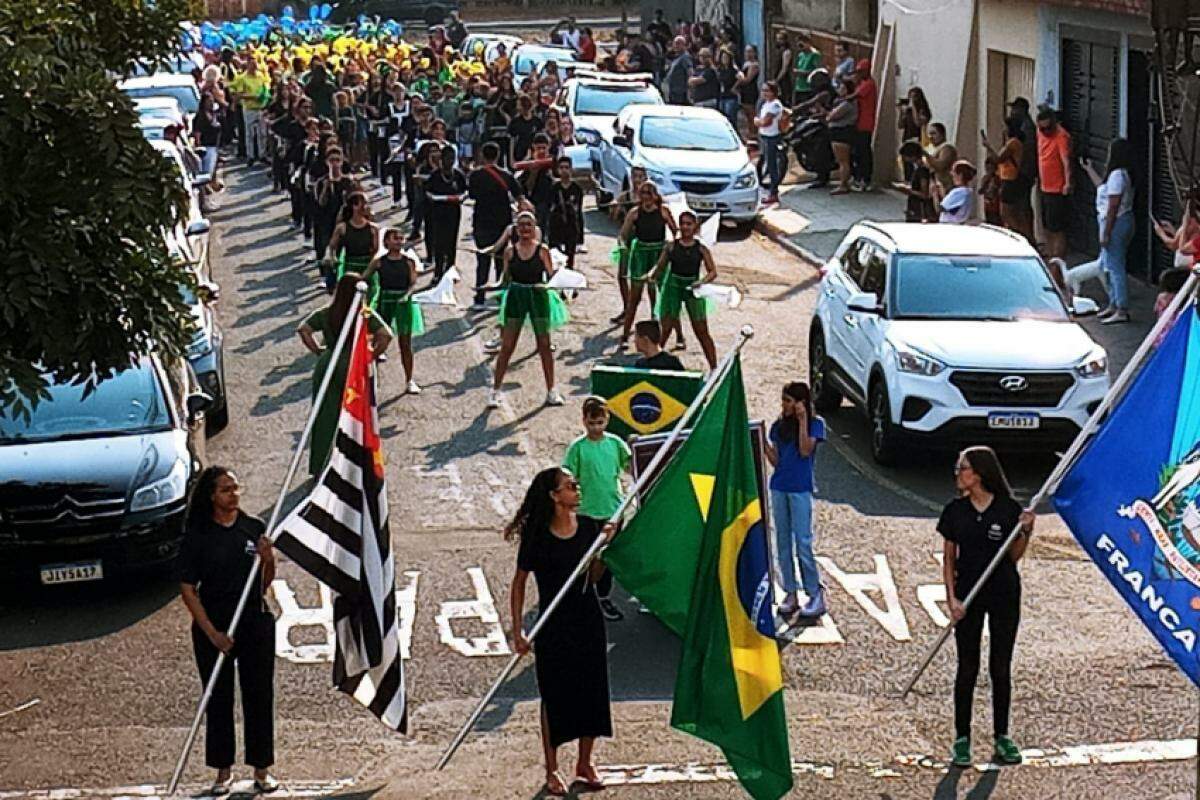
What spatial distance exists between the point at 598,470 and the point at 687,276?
733 cm

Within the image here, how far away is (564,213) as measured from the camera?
24.2 metres

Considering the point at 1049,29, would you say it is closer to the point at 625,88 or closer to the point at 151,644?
the point at 625,88

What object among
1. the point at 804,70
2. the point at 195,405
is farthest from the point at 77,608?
the point at 804,70

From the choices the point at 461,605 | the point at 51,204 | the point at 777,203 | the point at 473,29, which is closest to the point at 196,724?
the point at 51,204

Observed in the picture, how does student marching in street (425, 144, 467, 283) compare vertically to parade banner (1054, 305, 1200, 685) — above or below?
below

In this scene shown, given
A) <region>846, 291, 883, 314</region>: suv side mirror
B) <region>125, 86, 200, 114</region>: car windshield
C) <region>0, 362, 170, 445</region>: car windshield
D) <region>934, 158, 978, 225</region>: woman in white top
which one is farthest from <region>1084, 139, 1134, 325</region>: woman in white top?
<region>125, 86, 200, 114</region>: car windshield

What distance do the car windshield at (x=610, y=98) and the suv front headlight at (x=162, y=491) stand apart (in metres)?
21.8

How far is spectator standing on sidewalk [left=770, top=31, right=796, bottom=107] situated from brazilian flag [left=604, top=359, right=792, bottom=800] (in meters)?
26.8

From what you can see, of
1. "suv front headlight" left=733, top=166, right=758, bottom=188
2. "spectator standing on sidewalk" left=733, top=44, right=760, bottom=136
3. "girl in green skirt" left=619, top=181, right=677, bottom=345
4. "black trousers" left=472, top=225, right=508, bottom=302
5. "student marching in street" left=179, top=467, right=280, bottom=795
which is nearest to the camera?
"student marching in street" left=179, top=467, right=280, bottom=795

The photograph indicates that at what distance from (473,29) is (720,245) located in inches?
1513

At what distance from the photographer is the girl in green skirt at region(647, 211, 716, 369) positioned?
2003 centimetres

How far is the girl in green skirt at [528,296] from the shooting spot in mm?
19188

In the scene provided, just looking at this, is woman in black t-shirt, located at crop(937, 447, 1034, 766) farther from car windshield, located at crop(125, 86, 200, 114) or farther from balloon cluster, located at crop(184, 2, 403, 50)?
balloon cluster, located at crop(184, 2, 403, 50)

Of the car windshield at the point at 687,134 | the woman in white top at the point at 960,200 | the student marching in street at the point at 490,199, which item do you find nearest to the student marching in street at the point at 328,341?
the student marching in street at the point at 490,199
